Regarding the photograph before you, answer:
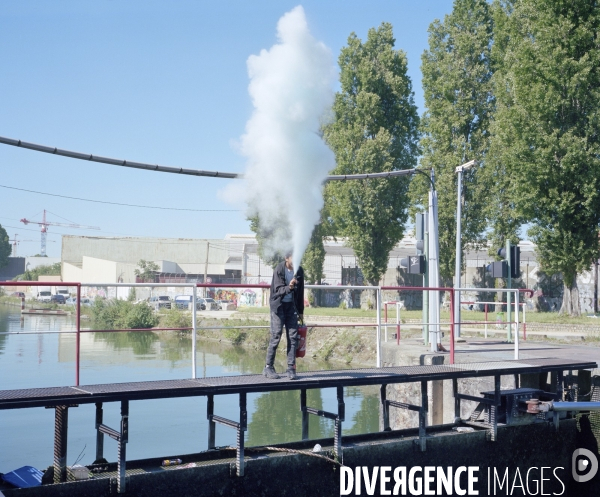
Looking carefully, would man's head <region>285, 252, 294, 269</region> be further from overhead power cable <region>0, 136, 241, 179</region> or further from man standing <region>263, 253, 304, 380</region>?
overhead power cable <region>0, 136, 241, 179</region>

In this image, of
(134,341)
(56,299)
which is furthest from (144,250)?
(56,299)

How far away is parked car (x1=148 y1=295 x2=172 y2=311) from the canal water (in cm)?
224

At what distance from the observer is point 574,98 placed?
1334 inches

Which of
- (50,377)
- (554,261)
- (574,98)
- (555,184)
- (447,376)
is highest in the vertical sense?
(574,98)

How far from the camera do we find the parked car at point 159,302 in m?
22.4

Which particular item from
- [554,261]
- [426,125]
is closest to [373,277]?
[426,125]

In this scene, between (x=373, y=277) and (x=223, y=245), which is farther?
(x=223, y=245)

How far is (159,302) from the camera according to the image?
24.0 m

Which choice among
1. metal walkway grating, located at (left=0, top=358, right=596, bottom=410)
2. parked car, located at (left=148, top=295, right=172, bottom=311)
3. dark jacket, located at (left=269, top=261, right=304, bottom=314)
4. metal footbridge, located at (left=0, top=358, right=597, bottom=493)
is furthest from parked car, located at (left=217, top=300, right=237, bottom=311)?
dark jacket, located at (left=269, top=261, right=304, bottom=314)

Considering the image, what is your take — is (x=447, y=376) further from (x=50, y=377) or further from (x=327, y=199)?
(x=327, y=199)

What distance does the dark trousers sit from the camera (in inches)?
377

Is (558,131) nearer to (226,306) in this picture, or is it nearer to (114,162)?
(226,306)

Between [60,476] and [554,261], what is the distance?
106 ft

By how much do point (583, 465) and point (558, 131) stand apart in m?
24.9
